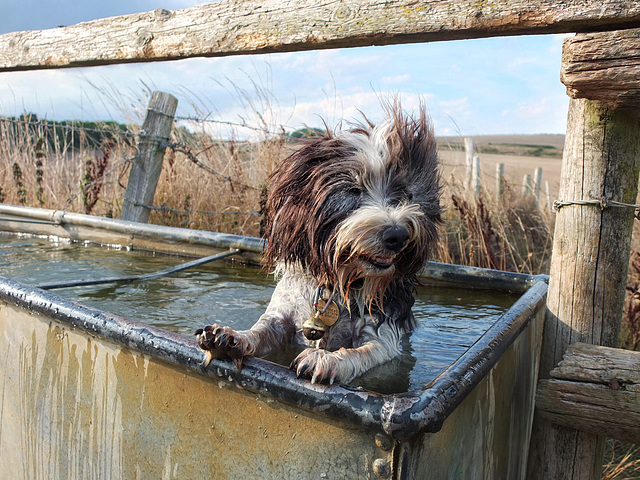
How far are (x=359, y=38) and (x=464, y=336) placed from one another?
161 centimetres

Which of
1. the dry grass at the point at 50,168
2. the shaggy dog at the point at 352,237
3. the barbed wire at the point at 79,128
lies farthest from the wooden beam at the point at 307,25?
the dry grass at the point at 50,168

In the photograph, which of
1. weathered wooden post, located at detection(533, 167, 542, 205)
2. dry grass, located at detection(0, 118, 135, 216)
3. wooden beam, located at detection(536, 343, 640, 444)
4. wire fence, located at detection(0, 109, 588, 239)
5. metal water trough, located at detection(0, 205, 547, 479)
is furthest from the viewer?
dry grass, located at detection(0, 118, 135, 216)

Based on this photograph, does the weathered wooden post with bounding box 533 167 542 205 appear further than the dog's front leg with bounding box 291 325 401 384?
Yes

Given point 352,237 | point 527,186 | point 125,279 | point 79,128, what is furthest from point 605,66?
point 79,128

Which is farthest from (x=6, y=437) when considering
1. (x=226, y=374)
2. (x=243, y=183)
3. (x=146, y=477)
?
(x=243, y=183)

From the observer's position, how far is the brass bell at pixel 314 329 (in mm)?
2395

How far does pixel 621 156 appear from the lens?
2736mm

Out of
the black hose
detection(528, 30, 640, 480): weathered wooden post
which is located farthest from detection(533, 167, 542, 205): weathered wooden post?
detection(528, 30, 640, 480): weathered wooden post

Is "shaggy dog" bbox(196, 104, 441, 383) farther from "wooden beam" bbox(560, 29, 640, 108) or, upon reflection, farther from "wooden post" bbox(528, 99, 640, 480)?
"wooden post" bbox(528, 99, 640, 480)

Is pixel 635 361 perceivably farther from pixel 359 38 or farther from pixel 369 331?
pixel 359 38

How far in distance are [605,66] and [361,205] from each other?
44.6 inches

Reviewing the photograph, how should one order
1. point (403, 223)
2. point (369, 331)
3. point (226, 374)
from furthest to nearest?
1. point (369, 331)
2. point (403, 223)
3. point (226, 374)

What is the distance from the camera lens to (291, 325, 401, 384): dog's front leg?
1779 millimetres

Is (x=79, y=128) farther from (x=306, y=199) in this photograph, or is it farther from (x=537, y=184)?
(x=306, y=199)
